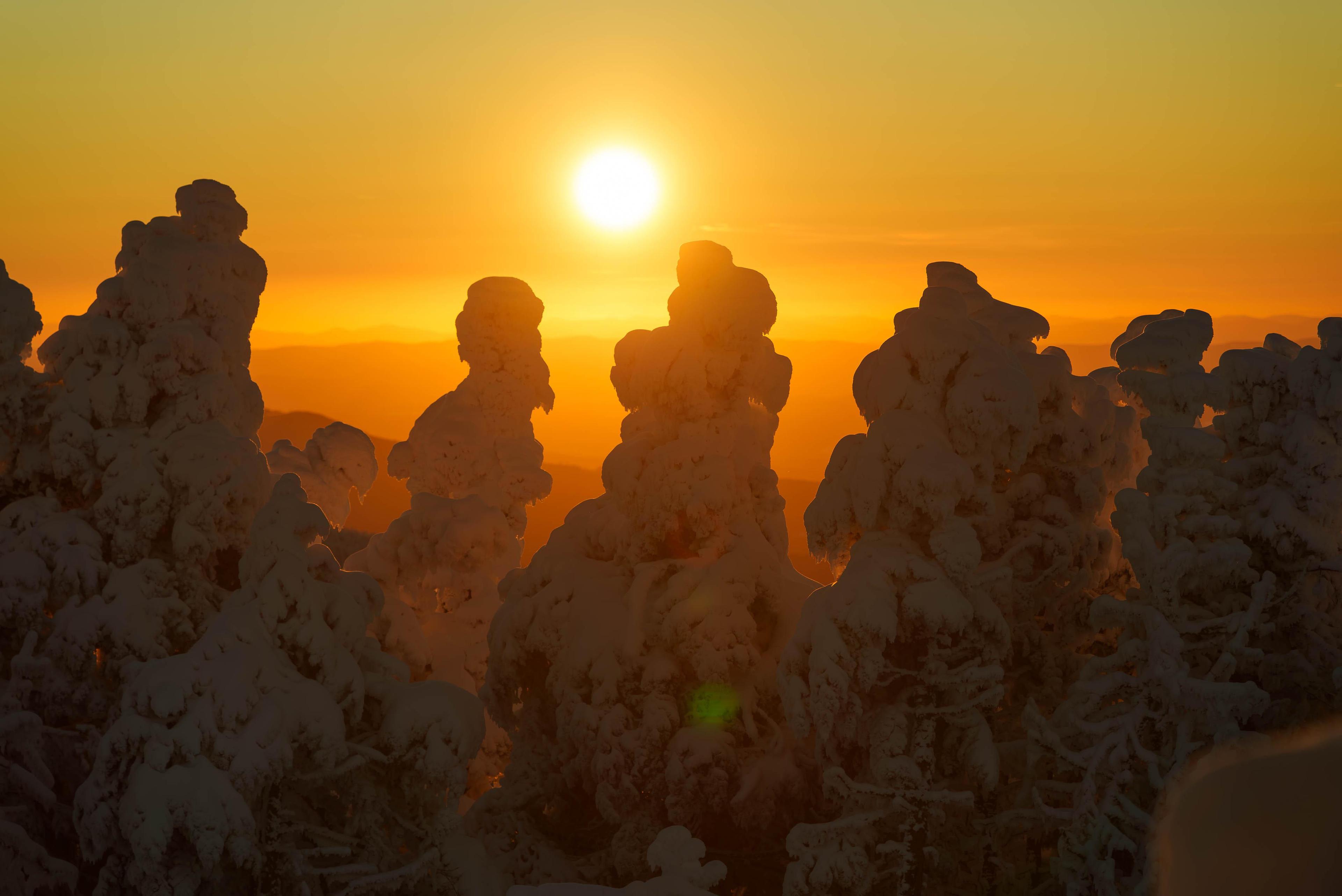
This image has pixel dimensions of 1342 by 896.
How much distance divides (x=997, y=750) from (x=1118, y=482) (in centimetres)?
722

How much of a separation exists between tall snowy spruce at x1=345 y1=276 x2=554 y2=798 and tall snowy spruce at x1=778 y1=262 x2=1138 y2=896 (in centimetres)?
1070

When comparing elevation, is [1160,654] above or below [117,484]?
below

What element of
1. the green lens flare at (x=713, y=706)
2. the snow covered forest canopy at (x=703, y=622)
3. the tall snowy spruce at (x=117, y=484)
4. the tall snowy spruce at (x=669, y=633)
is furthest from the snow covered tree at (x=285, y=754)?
the green lens flare at (x=713, y=706)

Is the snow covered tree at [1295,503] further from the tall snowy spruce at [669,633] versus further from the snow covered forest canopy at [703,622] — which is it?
the tall snowy spruce at [669,633]

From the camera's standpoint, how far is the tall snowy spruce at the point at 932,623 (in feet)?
56.4

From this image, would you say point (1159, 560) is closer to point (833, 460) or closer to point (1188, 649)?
point (1188, 649)

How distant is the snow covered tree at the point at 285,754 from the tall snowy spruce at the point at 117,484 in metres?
2.73

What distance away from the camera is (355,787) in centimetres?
1603

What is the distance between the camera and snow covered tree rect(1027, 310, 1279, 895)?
15836 millimetres

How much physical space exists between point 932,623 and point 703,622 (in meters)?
4.41

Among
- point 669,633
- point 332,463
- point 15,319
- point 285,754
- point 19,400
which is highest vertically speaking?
point 15,319

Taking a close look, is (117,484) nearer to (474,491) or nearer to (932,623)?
(474,491)

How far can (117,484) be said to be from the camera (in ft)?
61.4

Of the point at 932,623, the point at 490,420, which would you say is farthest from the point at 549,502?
the point at 932,623
